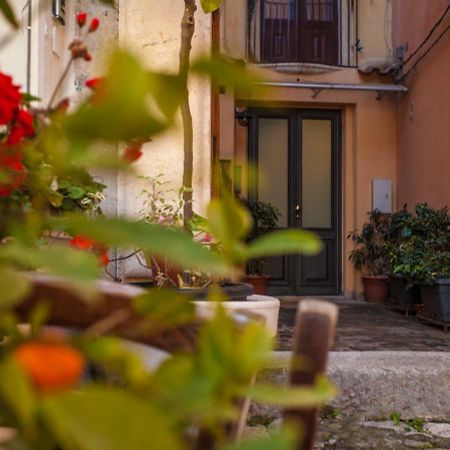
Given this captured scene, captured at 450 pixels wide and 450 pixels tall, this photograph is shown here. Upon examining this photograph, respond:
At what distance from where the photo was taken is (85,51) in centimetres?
53

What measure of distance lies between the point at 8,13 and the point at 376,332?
491 centimetres

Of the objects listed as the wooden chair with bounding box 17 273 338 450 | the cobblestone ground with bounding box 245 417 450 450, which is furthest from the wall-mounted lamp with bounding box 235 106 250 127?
the wooden chair with bounding box 17 273 338 450

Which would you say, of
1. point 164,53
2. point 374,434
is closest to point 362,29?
point 164,53

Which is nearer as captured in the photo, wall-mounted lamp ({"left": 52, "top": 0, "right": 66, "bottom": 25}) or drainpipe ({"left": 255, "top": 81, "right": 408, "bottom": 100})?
wall-mounted lamp ({"left": 52, "top": 0, "right": 66, "bottom": 25})

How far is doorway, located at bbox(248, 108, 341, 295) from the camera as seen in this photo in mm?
8062

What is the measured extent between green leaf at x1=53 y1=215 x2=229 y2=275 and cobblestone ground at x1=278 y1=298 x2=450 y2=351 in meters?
3.08

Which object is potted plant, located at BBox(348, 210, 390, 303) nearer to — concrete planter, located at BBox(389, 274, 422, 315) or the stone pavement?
concrete planter, located at BBox(389, 274, 422, 315)

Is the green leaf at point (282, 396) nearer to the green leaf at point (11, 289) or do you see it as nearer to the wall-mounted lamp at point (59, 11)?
the green leaf at point (11, 289)

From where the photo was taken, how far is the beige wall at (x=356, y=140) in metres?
7.97

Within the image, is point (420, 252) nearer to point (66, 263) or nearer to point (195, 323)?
point (195, 323)

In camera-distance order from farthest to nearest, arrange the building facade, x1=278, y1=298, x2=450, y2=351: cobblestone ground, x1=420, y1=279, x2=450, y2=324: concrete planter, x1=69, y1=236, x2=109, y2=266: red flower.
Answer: the building facade, x1=420, y1=279, x2=450, y2=324: concrete planter, x1=278, y1=298, x2=450, y2=351: cobblestone ground, x1=69, y1=236, x2=109, y2=266: red flower

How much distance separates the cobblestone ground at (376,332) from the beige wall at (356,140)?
4.32 feet

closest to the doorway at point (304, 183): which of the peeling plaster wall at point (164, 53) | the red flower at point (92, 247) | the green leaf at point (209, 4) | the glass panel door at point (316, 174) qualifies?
the glass panel door at point (316, 174)

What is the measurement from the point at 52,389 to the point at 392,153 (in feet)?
27.1
